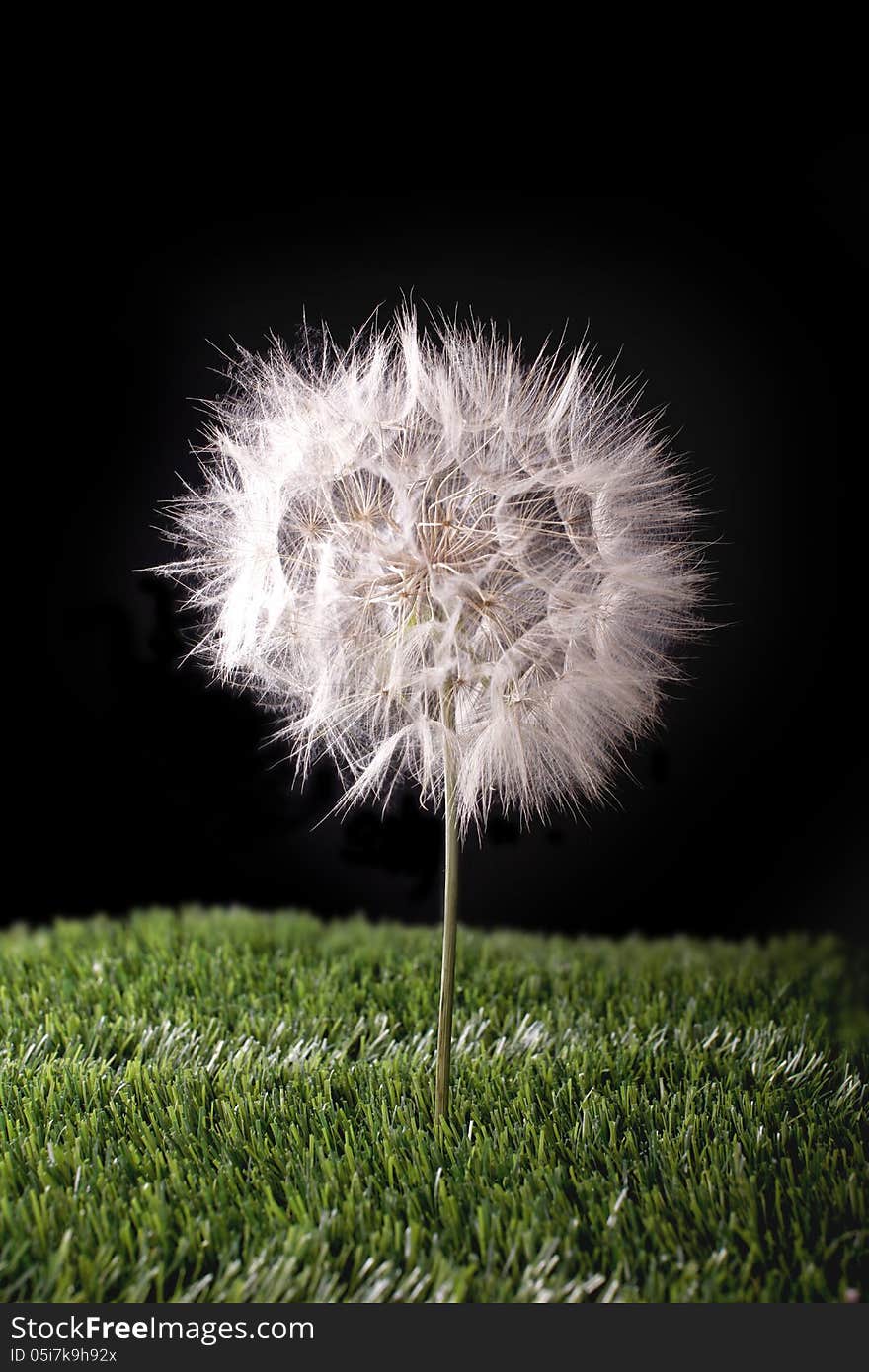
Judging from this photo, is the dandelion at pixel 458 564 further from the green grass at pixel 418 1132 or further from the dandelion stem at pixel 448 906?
the green grass at pixel 418 1132

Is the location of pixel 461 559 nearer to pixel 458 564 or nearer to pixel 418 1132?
pixel 458 564

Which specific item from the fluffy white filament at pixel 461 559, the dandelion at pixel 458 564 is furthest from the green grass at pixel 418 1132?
the fluffy white filament at pixel 461 559

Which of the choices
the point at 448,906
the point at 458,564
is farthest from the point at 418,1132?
the point at 458,564

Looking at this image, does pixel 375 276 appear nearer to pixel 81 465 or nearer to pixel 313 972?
pixel 81 465

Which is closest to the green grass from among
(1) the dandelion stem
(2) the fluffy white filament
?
(1) the dandelion stem

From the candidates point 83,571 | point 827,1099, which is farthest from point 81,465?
point 827,1099

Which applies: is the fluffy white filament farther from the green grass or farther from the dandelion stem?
the green grass

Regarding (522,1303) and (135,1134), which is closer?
(522,1303)
